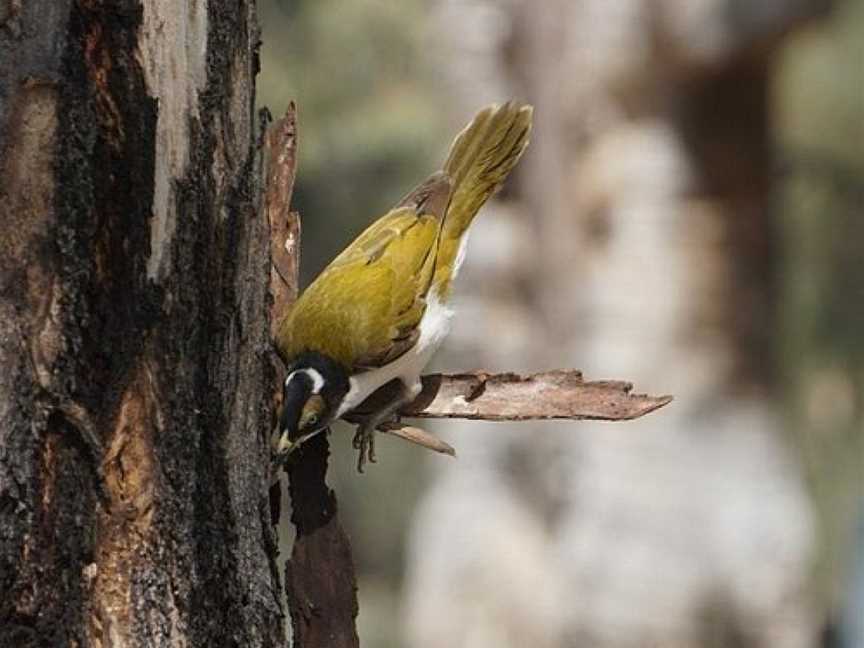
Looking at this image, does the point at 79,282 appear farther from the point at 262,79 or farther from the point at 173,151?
the point at 262,79

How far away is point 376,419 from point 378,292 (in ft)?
1.28

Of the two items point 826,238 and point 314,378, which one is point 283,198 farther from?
point 826,238

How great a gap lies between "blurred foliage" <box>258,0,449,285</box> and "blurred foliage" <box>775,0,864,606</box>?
5.81 feet

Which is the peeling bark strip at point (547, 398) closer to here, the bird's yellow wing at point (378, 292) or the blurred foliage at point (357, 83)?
the bird's yellow wing at point (378, 292)

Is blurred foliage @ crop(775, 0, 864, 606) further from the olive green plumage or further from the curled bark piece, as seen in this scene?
the curled bark piece

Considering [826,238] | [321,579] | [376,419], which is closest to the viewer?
[321,579]

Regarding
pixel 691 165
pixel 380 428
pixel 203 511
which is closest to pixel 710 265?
pixel 691 165

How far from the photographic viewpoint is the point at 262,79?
864 centimetres

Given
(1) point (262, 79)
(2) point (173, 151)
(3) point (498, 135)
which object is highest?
(1) point (262, 79)

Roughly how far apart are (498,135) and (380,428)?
2.47ft

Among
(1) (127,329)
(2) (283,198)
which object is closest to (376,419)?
(2) (283,198)

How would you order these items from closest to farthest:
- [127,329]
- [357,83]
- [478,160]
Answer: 1. [127,329]
2. [478,160]
3. [357,83]

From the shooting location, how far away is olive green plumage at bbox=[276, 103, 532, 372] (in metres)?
2.94

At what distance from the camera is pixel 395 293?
312 centimetres
